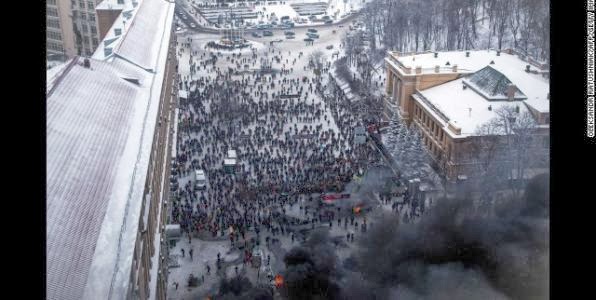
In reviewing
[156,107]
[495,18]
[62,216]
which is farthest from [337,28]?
[62,216]

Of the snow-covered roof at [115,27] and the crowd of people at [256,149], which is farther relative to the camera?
the snow-covered roof at [115,27]

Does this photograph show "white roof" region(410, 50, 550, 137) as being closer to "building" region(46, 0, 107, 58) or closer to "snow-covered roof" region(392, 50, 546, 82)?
"snow-covered roof" region(392, 50, 546, 82)

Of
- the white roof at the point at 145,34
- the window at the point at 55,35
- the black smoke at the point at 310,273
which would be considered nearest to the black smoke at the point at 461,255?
the black smoke at the point at 310,273

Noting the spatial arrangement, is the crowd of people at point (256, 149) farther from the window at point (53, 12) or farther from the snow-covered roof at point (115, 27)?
the window at point (53, 12)

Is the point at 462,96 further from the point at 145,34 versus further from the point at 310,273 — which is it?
the point at 145,34

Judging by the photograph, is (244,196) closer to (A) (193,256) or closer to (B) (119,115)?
(A) (193,256)

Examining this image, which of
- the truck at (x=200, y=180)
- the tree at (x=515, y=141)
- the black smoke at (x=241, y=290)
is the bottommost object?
the black smoke at (x=241, y=290)

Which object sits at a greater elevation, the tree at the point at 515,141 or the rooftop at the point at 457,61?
the rooftop at the point at 457,61
